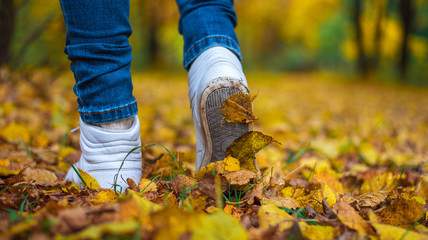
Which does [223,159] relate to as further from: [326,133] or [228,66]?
[326,133]

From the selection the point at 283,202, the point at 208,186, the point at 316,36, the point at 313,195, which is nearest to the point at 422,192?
the point at 313,195

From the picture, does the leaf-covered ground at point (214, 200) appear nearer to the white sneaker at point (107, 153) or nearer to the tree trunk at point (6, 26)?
the white sneaker at point (107, 153)

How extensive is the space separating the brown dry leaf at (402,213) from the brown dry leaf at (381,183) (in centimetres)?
35

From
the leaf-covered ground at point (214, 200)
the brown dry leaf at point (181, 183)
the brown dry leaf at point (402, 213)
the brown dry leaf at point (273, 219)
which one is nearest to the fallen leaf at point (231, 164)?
the leaf-covered ground at point (214, 200)

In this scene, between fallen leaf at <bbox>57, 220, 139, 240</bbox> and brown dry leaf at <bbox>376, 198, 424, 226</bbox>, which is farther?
brown dry leaf at <bbox>376, 198, 424, 226</bbox>

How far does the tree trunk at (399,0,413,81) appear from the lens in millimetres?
11056

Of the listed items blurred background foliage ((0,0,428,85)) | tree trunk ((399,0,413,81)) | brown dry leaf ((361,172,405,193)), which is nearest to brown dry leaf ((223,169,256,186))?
brown dry leaf ((361,172,405,193))

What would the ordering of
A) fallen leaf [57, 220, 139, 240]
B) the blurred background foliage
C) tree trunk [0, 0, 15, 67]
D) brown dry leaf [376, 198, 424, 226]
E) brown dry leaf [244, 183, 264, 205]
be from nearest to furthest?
fallen leaf [57, 220, 139, 240]
brown dry leaf [376, 198, 424, 226]
brown dry leaf [244, 183, 264, 205]
tree trunk [0, 0, 15, 67]
the blurred background foliage

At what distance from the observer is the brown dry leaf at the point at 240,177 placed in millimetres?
922

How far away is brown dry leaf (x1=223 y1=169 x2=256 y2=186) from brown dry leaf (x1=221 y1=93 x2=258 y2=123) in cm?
16

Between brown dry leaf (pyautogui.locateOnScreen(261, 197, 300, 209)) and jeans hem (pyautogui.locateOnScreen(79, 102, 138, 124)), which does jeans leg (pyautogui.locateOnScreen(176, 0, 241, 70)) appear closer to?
jeans hem (pyautogui.locateOnScreen(79, 102, 138, 124))

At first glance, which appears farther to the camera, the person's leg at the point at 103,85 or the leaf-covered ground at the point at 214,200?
the person's leg at the point at 103,85

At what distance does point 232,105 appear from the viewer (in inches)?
37.2

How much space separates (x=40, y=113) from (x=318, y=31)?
17.8 metres
